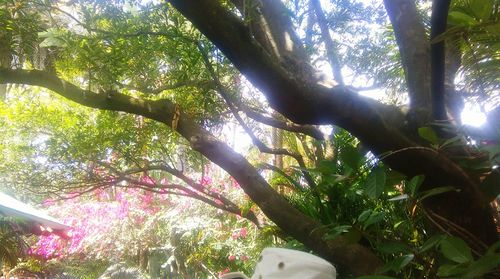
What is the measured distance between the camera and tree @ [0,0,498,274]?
136 centimetres

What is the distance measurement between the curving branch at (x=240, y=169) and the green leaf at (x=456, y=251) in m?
0.79

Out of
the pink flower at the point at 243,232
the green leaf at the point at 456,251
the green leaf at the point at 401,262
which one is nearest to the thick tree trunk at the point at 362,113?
the green leaf at the point at 401,262

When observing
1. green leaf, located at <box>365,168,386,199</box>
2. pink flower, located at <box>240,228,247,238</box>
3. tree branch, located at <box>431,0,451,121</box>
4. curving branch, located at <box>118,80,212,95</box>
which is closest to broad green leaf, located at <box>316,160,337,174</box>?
green leaf, located at <box>365,168,386,199</box>

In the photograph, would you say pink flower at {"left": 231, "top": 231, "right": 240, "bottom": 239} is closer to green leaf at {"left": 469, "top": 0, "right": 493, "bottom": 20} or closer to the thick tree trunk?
the thick tree trunk

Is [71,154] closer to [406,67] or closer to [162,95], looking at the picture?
[162,95]

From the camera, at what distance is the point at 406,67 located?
5.91ft

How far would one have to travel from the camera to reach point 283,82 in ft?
4.82

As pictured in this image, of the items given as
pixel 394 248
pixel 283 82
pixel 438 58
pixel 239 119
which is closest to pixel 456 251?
pixel 394 248

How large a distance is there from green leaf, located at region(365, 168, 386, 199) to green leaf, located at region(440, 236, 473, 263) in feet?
0.69

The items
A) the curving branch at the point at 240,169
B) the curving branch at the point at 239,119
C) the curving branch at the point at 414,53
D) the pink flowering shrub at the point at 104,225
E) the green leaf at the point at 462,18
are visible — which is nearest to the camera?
the green leaf at the point at 462,18

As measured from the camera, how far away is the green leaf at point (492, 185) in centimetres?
118

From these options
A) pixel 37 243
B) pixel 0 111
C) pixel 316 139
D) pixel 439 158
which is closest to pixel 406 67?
pixel 439 158

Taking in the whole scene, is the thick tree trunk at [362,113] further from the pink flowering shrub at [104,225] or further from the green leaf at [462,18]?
the pink flowering shrub at [104,225]

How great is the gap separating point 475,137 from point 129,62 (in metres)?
2.24
